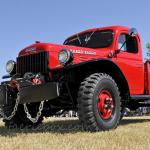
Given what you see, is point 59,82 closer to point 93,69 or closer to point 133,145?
point 93,69

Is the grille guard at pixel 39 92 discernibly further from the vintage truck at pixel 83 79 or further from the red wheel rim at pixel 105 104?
the red wheel rim at pixel 105 104

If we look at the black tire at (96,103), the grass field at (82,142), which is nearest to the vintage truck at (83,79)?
the black tire at (96,103)

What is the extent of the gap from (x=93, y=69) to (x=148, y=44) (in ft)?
155

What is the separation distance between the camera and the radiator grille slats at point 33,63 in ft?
25.7

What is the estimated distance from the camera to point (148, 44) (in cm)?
5394

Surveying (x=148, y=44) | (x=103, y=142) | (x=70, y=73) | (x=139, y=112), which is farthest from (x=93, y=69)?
(x=148, y=44)

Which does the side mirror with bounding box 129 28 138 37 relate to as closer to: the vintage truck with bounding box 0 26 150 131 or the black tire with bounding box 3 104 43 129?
the vintage truck with bounding box 0 26 150 131

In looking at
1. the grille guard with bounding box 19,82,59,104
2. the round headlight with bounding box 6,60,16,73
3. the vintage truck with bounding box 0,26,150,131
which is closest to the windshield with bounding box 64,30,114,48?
the vintage truck with bounding box 0,26,150,131

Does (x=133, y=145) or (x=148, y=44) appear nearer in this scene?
(x=133, y=145)

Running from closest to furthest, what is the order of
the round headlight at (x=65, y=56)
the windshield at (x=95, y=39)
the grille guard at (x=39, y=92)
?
1. the grille guard at (x=39, y=92)
2. the round headlight at (x=65, y=56)
3. the windshield at (x=95, y=39)

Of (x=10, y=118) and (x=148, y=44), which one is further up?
(x=148, y=44)

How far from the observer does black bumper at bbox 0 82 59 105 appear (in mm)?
7012

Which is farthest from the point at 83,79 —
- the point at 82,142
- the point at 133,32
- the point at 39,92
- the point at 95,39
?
the point at 82,142

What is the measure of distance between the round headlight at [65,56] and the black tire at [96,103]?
0.49 m
